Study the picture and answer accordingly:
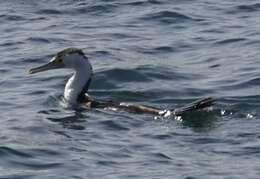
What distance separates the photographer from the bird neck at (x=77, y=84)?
1748cm

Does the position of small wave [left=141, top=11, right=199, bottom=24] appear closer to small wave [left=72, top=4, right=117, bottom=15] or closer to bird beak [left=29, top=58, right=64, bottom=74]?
small wave [left=72, top=4, right=117, bottom=15]

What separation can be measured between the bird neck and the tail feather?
2.19 m

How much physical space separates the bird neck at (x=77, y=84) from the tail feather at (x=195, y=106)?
7.19 ft

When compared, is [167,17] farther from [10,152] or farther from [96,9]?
[10,152]

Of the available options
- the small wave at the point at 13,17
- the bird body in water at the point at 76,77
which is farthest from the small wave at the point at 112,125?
the small wave at the point at 13,17

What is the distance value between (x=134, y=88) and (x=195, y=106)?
8.54 feet

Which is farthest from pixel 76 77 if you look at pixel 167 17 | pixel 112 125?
pixel 167 17

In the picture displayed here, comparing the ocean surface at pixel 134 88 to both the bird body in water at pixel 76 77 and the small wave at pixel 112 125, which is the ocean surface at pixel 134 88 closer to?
the small wave at pixel 112 125

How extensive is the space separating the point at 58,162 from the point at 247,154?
7.60 feet

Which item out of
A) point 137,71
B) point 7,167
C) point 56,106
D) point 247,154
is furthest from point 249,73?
point 7,167

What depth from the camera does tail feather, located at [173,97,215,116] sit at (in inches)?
608

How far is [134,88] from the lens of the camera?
18.0m

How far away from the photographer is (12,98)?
57.0 feet

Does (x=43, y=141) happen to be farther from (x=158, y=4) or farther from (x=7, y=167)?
(x=158, y=4)
